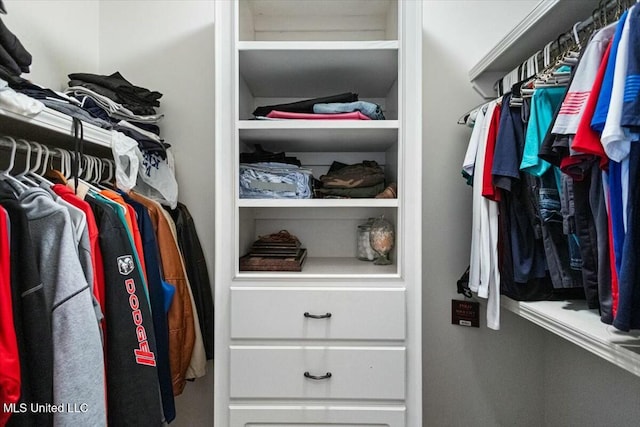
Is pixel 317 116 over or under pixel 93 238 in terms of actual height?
over

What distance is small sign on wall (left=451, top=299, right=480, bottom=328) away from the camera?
5.61 feet

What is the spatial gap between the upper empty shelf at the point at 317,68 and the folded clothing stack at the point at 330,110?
15cm

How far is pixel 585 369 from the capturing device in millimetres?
1490

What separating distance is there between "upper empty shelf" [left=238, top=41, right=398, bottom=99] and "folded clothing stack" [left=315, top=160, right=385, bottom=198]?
0.37m

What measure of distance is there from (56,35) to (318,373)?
166cm

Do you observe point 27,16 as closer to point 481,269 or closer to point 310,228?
point 310,228

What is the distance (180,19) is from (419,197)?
4.64ft

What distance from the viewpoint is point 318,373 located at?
126 centimetres

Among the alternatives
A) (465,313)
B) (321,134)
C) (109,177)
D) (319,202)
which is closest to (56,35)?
(109,177)

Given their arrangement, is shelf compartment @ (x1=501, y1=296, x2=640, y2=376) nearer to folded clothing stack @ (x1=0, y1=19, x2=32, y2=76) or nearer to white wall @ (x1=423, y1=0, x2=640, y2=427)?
white wall @ (x1=423, y1=0, x2=640, y2=427)

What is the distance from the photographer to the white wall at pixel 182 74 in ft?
5.76

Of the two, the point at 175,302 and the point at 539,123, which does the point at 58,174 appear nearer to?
the point at 175,302

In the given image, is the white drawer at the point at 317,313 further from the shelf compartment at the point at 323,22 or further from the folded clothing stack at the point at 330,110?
the shelf compartment at the point at 323,22

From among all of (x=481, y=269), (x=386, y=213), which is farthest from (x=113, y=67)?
(x=481, y=269)
